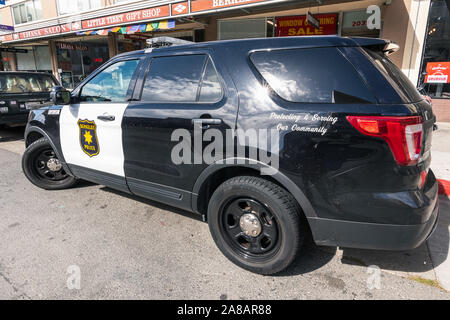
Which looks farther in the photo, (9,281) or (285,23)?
(285,23)

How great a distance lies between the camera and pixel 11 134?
27.8 ft

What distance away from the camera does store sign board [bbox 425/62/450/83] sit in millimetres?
7797

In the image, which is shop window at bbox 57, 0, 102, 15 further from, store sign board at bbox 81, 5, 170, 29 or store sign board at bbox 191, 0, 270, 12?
store sign board at bbox 191, 0, 270, 12

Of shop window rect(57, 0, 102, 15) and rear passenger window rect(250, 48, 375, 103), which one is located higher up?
shop window rect(57, 0, 102, 15)

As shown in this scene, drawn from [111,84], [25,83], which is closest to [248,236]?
[111,84]

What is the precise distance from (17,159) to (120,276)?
4.80 m

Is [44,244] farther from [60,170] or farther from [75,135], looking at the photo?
[60,170]

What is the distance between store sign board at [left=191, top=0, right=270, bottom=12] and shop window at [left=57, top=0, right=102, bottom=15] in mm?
7483

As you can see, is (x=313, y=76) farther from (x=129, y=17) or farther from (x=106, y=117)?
(x=129, y=17)

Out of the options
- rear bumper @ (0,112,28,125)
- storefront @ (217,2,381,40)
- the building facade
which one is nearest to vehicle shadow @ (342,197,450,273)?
the building facade

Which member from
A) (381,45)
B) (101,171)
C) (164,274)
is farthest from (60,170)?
(381,45)

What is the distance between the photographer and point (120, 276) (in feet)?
7.94

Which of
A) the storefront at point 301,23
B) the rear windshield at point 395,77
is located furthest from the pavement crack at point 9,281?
the storefront at point 301,23

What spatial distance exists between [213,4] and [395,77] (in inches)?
307
